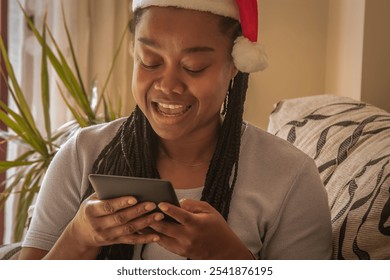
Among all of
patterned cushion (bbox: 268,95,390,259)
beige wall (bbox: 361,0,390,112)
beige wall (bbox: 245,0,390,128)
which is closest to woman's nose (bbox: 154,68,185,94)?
patterned cushion (bbox: 268,95,390,259)

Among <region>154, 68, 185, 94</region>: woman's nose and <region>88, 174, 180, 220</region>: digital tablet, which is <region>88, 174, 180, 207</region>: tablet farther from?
<region>154, 68, 185, 94</region>: woman's nose

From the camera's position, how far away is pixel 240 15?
124 centimetres

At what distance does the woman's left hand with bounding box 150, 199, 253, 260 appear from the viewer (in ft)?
3.37

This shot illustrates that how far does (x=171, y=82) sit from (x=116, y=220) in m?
0.27

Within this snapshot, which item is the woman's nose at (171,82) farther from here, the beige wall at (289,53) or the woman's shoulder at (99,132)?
the beige wall at (289,53)

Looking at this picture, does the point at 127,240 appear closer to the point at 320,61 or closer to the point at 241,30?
the point at 241,30

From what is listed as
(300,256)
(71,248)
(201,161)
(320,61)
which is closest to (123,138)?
(201,161)

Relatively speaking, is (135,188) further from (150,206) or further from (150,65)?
(150,65)

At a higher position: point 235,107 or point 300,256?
point 235,107

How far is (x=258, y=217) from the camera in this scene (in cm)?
128

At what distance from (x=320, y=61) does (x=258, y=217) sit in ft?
5.15

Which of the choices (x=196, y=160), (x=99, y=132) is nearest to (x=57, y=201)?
(x=99, y=132)
